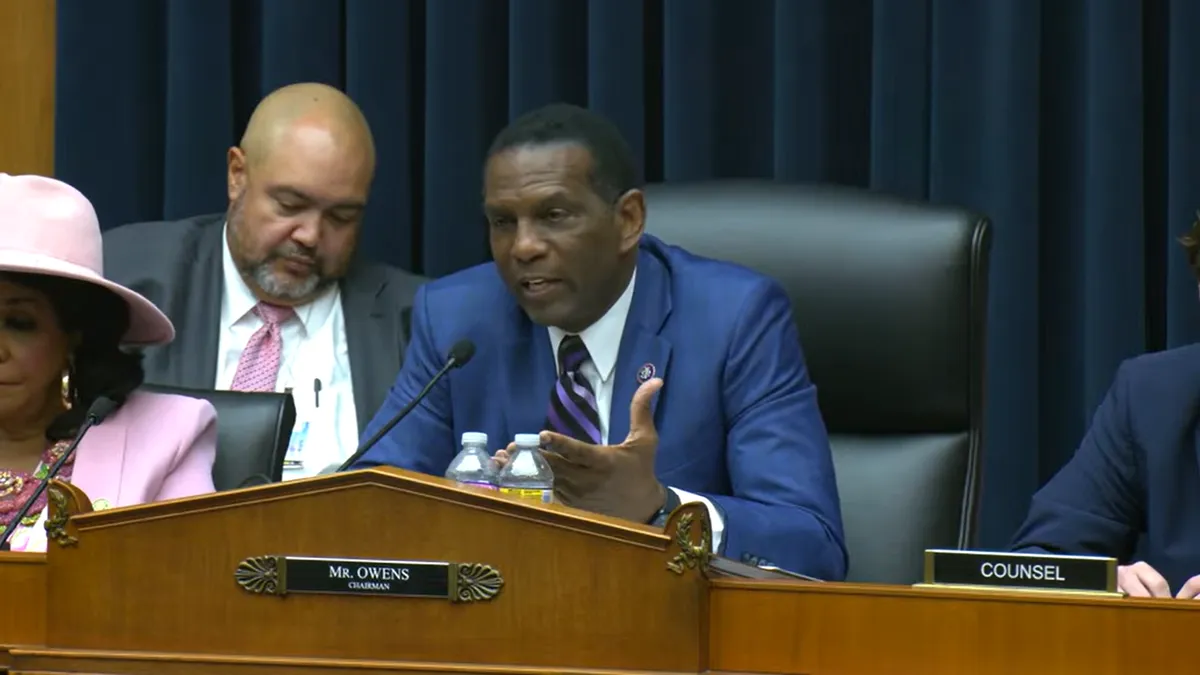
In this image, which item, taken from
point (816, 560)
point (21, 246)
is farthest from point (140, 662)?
point (816, 560)

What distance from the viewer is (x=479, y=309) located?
2.57m

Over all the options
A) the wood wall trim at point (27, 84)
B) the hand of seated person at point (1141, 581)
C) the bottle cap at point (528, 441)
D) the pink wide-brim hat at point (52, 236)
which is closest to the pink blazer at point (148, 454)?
the pink wide-brim hat at point (52, 236)

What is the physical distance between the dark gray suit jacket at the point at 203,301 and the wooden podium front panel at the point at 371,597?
1.55 m

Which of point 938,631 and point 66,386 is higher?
point 66,386

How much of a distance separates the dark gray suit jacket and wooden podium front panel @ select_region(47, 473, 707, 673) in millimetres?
1549

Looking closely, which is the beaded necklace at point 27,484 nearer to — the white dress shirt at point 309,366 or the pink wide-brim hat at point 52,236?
the pink wide-brim hat at point 52,236

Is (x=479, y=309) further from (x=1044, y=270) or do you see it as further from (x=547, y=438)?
(x=1044, y=270)

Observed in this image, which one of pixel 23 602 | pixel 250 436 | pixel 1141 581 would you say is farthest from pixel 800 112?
pixel 23 602

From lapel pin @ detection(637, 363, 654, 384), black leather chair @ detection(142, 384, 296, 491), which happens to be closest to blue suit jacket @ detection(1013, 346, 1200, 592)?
lapel pin @ detection(637, 363, 654, 384)

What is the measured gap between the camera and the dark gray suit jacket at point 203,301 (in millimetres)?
3086

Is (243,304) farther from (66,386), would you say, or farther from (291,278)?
(66,386)

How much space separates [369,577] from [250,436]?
0.89 metres

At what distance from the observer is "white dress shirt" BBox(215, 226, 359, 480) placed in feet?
10.0

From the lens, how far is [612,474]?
1.98 m
